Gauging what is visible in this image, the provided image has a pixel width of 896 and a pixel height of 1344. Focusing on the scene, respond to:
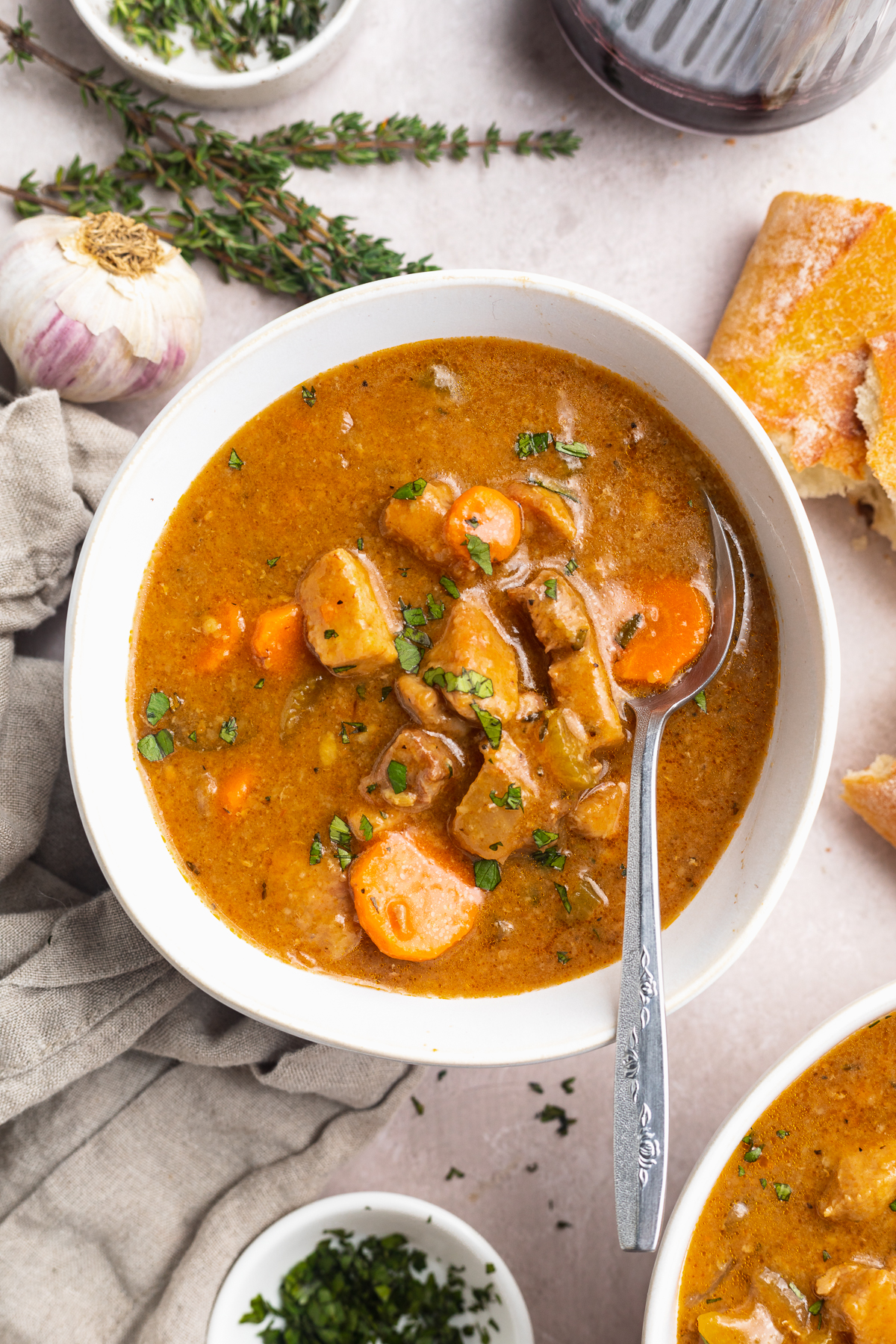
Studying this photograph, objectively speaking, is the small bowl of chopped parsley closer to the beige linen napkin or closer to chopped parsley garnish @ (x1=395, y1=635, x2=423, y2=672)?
the beige linen napkin

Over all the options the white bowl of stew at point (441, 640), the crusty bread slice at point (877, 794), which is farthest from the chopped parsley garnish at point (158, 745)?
the crusty bread slice at point (877, 794)

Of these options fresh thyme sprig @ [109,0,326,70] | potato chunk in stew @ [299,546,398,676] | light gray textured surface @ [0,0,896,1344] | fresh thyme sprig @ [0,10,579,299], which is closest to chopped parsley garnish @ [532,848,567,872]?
potato chunk in stew @ [299,546,398,676]

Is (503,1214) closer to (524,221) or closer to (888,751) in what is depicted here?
(888,751)

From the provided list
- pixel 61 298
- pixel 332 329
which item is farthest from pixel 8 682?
pixel 332 329

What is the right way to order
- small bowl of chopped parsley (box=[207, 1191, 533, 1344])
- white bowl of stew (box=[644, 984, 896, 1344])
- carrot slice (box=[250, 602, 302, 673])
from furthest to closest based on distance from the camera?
small bowl of chopped parsley (box=[207, 1191, 533, 1344]) → white bowl of stew (box=[644, 984, 896, 1344]) → carrot slice (box=[250, 602, 302, 673])

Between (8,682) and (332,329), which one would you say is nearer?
(332,329)

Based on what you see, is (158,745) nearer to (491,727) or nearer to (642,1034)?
(491,727)
